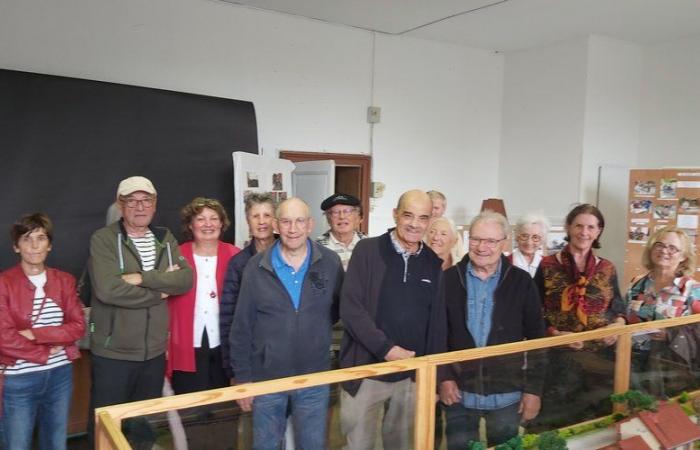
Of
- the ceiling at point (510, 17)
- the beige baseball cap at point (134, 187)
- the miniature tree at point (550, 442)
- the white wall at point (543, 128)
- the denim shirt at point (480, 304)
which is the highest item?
the ceiling at point (510, 17)

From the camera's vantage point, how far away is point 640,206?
5203mm

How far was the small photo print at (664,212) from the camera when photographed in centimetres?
499

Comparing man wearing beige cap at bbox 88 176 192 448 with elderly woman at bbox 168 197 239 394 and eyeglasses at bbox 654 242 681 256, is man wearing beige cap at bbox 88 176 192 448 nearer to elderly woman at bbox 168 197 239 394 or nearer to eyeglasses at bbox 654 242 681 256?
elderly woman at bbox 168 197 239 394

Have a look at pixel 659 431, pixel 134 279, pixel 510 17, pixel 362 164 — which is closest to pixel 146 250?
pixel 134 279

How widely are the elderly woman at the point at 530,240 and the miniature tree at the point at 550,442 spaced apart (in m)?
1.57

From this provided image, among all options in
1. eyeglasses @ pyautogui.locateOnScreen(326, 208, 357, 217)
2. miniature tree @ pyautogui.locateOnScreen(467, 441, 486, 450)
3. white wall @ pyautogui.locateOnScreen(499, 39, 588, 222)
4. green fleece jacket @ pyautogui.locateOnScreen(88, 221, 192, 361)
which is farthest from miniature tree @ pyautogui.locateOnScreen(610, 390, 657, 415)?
white wall @ pyautogui.locateOnScreen(499, 39, 588, 222)

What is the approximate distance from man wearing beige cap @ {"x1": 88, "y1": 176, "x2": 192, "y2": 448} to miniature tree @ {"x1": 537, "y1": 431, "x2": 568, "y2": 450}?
5.20ft

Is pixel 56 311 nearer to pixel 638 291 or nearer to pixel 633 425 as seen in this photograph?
pixel 633 425

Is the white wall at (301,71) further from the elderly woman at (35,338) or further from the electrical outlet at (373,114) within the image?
A: the elderly woman at (35,338)

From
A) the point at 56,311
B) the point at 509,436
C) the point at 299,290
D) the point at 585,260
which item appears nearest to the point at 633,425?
the point at 509,436

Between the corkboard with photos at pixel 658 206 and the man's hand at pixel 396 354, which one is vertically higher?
the corkboard with photos at pixel 658 206

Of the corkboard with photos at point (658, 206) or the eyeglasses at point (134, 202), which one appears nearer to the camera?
the eyeglasses at point (134, 202)

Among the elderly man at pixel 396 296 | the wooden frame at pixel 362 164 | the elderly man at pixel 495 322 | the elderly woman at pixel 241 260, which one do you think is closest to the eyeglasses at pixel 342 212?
the elderly woman at pixel 241 260

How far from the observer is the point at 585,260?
8.68 feet
